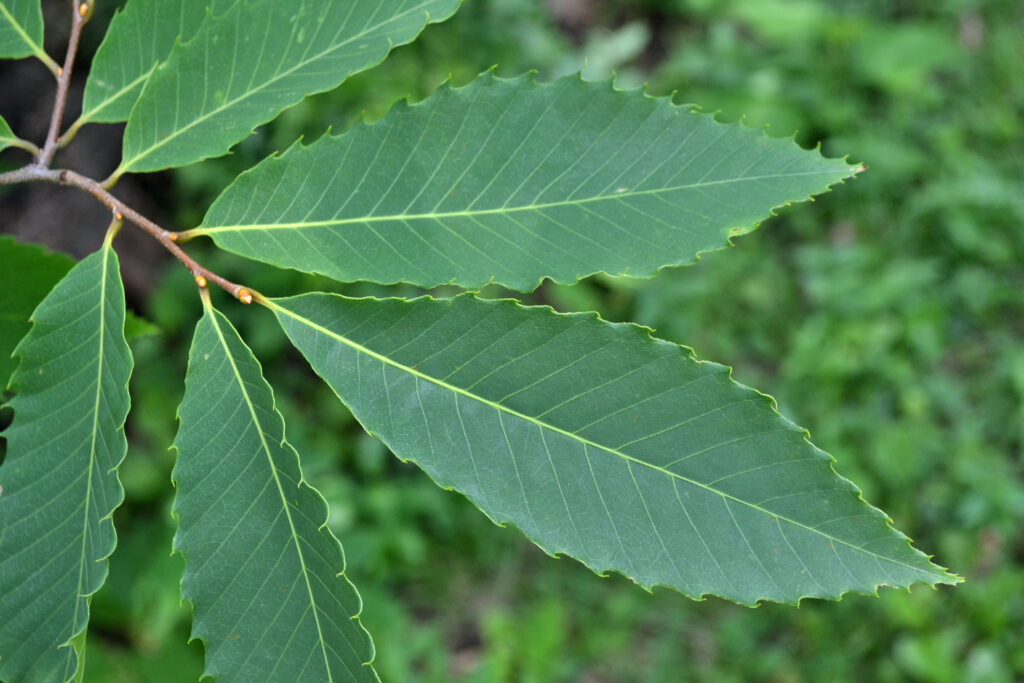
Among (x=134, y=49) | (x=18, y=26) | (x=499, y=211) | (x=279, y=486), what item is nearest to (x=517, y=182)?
(x=499, y=211)

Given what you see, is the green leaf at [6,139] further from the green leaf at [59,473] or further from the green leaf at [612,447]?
the green leaf at [612,447]

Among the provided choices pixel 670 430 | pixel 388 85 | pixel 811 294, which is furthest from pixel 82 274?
pixel 811 294

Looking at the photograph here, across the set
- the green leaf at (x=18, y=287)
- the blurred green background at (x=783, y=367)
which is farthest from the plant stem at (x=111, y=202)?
the blurred green background at (x=783, y=367)

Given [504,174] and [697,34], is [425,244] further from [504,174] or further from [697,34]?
[697,34]

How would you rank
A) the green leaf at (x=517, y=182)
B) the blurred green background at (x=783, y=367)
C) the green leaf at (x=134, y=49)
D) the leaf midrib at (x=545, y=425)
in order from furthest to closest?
the blurred green background at (x=783, y=367) → the green leaf at (x=134, y=49) → the green leaf at (x=517, y=182) → the leaf midrib at (x=545, y=425)

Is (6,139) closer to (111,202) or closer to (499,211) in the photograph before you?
(111,202)

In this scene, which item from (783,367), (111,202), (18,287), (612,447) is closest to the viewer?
(612,447)

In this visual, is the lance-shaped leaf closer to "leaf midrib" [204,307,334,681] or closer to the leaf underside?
the leaf underside
